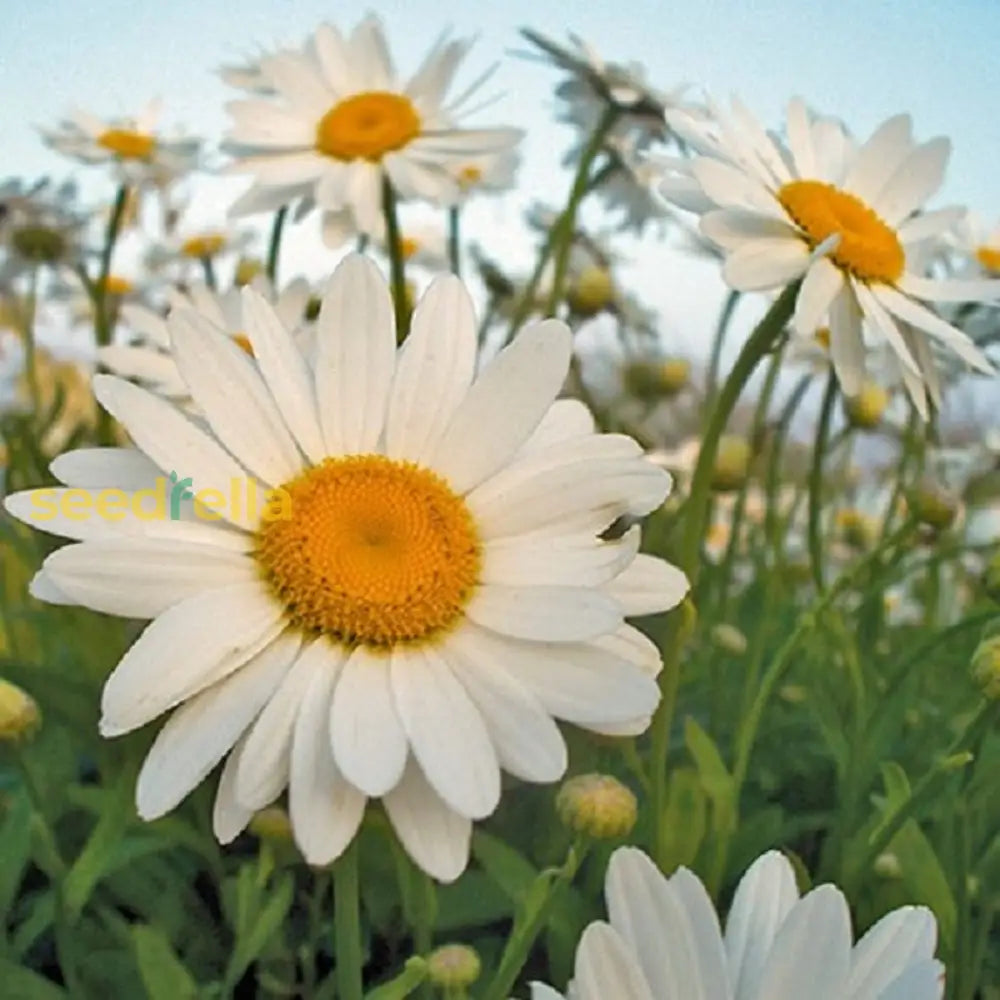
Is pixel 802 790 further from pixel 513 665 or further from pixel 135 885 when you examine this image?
pixel 513 665

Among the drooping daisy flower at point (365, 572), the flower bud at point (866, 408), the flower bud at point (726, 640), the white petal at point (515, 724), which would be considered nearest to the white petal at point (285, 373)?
the drooping daisy flower at point (365, 572)

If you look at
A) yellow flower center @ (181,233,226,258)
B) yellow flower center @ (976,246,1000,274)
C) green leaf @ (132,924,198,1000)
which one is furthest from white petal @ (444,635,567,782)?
yellow flower center @ (181,233,226,258)

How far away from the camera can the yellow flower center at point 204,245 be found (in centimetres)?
152

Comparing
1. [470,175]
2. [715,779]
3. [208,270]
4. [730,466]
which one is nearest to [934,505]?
[730,466]

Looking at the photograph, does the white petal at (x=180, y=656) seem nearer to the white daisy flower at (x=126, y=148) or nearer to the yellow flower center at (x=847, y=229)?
the yellow flower center at (x=847, y=229)

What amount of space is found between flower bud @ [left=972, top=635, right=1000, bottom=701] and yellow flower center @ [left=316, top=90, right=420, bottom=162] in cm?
59

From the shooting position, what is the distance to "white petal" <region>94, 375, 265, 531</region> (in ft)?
1.58

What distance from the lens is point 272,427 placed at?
1.69ft

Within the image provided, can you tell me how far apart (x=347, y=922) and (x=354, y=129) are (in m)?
0.67

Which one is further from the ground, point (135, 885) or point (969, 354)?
point (969, 354)

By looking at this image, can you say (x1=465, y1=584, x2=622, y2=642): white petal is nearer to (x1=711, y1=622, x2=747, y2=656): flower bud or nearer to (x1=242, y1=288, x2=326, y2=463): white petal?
(x1=242, y1=288, x2=326, y2=463): white petal

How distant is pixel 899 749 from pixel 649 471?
1.83ft

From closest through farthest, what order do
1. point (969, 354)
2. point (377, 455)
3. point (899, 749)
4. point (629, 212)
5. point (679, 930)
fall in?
point (679, 930)
point (377, 455)
point (969, 354)
point (899, 749)
point (629, 212)

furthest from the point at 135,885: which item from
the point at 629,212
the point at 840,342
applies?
the point at 629,212
